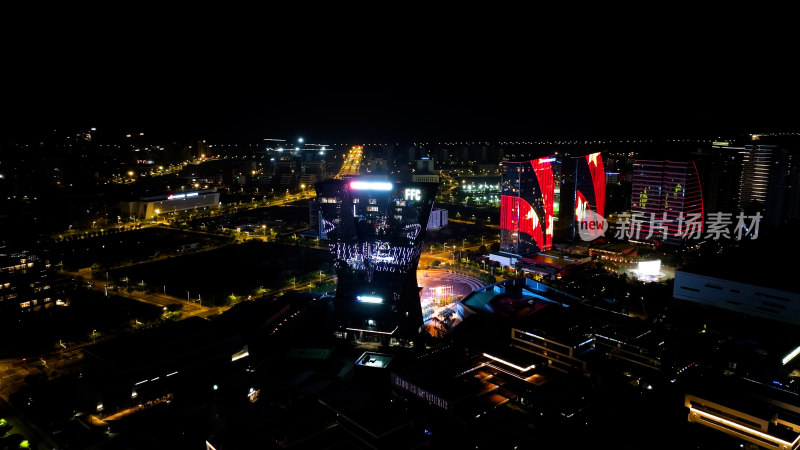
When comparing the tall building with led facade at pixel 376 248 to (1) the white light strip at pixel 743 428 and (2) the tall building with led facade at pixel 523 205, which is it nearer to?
(1) the white light strip at pixel 743 428

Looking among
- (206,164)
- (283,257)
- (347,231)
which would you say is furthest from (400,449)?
(206,164)

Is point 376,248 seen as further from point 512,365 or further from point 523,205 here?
point 523,205

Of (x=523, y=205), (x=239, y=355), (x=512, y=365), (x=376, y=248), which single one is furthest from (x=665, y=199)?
(x=239, y=355)

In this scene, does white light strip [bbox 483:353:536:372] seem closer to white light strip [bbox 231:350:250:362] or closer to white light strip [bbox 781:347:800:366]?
white light strip [bbox 231:350:250:362]

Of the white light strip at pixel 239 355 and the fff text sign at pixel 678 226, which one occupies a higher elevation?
the fff text sign at pixel 678 226

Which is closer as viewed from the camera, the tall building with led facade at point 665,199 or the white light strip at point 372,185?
the white light strip at point 372,185

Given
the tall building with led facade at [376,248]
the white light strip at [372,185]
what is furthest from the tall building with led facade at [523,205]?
the white light strip at [372,185]
